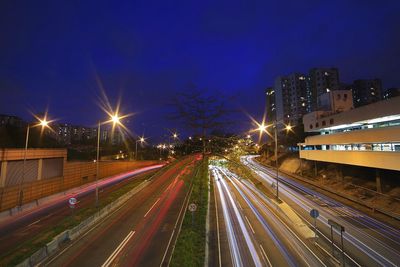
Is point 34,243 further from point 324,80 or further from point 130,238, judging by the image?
point 324,80

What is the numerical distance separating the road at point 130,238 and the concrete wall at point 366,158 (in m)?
23.2

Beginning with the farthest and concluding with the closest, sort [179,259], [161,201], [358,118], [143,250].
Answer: [358,118], [161,201], [143,250], [179,259]

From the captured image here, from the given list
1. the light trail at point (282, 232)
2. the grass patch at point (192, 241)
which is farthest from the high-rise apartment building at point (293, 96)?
the grass patch at point (192, 241)

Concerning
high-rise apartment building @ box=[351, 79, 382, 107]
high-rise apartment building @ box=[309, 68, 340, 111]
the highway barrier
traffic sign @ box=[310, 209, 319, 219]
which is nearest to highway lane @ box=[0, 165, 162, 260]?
the highway barrier

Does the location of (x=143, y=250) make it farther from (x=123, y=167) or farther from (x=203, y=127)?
(x=123, y=167)

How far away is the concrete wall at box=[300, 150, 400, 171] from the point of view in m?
27.9

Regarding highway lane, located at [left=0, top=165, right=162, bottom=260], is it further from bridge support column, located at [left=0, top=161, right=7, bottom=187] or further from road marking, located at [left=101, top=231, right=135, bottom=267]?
road marking, located at [left=101, top=231, right=135, bottom=267]

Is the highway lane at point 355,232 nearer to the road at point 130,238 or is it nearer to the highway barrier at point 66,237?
the road at point 130,238

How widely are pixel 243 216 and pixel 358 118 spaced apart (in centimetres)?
2296

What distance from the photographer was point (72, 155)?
206ft

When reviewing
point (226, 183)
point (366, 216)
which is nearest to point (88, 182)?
point (226, 183)

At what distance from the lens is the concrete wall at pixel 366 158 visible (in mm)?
27922

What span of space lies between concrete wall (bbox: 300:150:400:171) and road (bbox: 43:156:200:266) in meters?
23.2

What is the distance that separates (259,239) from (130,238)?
10.4 m
